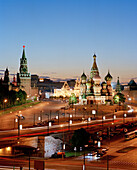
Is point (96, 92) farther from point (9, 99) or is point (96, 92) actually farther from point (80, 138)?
point (80, 138)

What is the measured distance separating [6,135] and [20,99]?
72.6 m

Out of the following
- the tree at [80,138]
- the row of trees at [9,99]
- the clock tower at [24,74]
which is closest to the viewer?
the tree at [80,138]

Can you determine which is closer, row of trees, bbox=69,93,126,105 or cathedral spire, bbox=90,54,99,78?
row of trees, bbox=69,93,126,105

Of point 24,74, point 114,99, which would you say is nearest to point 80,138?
point 114,99

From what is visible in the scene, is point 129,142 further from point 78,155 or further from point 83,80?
point 83,80

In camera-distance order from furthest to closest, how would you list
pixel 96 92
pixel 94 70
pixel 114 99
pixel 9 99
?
pixel 94 70, pixel 114 99, pixel 96 92, pixel 9 99

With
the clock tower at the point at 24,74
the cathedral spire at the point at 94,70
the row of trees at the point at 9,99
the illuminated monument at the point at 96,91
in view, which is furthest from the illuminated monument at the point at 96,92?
the clock tower at the point at 24,74

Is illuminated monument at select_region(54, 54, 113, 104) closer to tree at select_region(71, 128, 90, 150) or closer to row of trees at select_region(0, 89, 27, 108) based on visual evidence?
row of trees at select_region(0, 89, 27, 108)

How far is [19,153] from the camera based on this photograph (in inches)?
1576

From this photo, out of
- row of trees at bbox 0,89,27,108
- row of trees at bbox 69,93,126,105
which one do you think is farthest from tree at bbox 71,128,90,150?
row of trees at bbox 69,93,126,105

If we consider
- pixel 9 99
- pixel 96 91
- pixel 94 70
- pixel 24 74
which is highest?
pixel 24 74

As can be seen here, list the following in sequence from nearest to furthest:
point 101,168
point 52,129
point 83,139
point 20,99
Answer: point 101,168
point 83,139
point 52,129
point 20,99

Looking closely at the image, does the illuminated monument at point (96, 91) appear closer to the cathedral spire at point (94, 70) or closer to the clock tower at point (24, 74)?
the cathedral spire at point (94, 70)

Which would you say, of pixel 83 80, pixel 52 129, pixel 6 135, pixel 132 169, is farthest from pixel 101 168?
pixel 83 80
